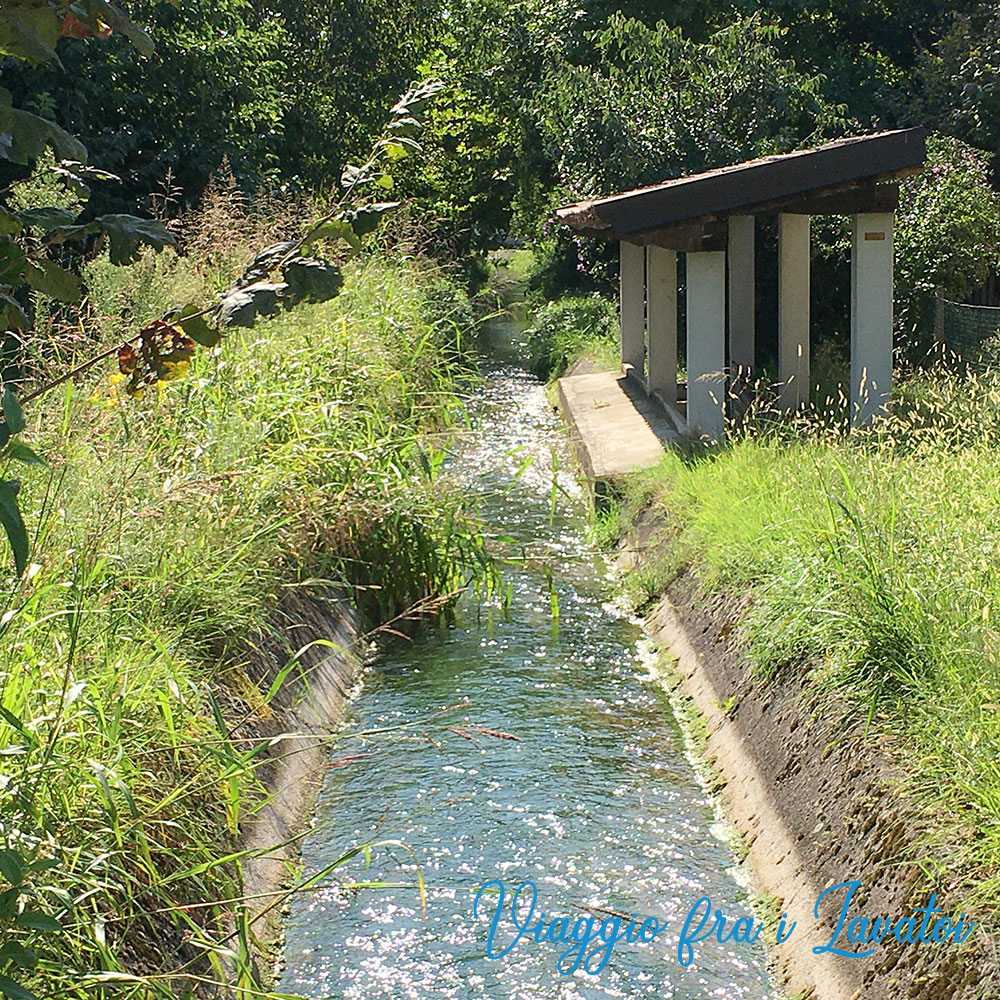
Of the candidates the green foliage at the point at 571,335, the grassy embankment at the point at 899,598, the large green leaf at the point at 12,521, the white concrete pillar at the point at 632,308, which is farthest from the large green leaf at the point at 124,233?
the green foliage at the point at 571,335

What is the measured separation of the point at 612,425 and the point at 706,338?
2.74 metres

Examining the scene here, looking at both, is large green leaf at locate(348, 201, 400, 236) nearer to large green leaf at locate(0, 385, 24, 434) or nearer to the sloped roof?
large green leaf at locate(0, 385, 24, 434)

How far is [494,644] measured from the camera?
906 cm

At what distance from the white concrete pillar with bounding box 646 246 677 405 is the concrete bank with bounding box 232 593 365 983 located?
661cm

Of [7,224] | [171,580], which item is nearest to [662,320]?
[171,580]

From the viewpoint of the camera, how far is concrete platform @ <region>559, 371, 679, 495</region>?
12.3 metres

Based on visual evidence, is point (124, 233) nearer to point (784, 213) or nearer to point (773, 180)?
point (773, 180)

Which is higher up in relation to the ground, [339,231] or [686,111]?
[686,111]

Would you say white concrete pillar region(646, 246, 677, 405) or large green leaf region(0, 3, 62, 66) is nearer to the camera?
large green leaf region(0, 3, 62, 66)

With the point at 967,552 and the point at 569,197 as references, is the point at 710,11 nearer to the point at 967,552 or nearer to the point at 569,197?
the point at 569,197

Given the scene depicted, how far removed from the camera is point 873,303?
1148 cm

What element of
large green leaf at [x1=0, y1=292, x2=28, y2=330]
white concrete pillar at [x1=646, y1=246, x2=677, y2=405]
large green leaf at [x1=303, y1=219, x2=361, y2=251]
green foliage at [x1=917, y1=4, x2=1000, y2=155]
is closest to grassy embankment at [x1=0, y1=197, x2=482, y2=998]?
large green leaf at [x1=0, y1=292, x2=28, y2=330]

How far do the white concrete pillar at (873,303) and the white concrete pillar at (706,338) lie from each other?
1071 mm

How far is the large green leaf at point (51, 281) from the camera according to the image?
2.98 metres
